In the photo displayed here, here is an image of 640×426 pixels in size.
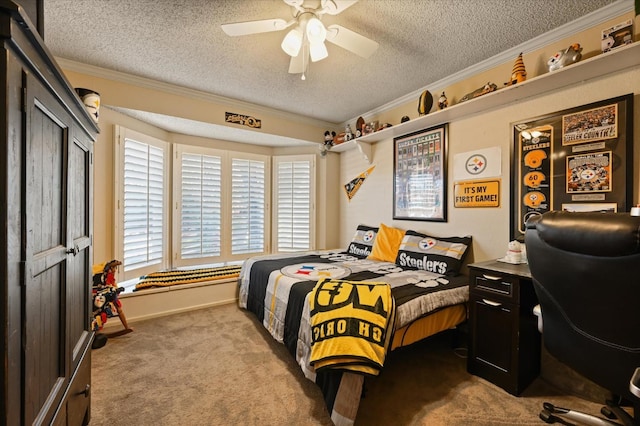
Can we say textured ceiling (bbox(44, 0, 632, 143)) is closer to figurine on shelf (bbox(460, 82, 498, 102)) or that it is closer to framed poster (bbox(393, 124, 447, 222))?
figurine on shelf (bbox(460, 82, 498, 102))

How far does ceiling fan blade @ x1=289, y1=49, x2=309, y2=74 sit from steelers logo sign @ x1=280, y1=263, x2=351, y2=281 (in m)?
1.66

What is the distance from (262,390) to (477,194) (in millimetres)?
2402

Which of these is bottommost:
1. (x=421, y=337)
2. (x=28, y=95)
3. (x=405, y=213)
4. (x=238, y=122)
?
(x=421, y=337)

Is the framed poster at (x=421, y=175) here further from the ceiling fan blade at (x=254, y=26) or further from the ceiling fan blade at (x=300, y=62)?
the ceiling fan blade at (x=254, y=26)

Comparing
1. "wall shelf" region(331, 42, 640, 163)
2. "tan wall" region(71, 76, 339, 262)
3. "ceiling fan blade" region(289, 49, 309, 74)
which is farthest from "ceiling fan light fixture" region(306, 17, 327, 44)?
"tan wall" region(71, 76, 339, 262)

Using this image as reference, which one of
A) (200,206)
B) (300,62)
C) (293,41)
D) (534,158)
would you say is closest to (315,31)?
(293,41)

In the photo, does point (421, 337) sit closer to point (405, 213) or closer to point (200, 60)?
point (405, 213)

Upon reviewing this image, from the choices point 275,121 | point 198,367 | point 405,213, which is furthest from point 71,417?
point 275,121

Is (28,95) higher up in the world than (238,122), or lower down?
lower down

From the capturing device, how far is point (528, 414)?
1.51 meters

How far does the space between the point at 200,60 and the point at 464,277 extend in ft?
10.0

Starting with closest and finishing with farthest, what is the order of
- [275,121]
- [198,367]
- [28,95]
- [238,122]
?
[28,95] → [198,367] → [238,122] → [275,121]

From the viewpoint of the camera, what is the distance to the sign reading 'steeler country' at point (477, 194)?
2370 mm

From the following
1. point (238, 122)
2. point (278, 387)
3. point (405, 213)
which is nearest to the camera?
point (278, 387)
